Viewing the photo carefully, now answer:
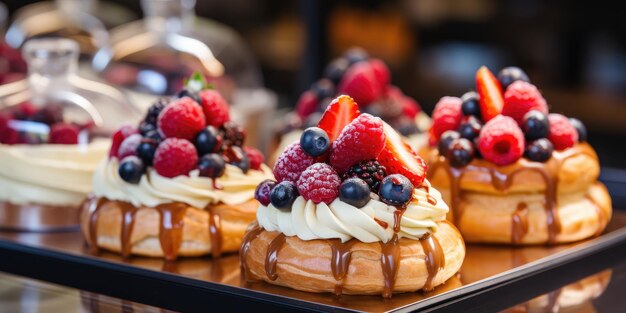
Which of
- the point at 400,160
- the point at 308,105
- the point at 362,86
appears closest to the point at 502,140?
the point at 400,160

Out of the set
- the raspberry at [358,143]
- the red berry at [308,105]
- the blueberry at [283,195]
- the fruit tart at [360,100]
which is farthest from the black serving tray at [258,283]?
the red berry at [308,105]

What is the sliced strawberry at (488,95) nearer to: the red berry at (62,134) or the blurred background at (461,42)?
the red berry at (62,134)

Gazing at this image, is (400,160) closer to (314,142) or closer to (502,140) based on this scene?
(314,142)

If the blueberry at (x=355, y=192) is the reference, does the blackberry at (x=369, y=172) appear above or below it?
above

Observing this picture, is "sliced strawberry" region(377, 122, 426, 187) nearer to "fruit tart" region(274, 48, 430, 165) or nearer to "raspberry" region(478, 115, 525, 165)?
"raspberry" region(478, 115, 525, 165)

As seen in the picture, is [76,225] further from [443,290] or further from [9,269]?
[443,290]

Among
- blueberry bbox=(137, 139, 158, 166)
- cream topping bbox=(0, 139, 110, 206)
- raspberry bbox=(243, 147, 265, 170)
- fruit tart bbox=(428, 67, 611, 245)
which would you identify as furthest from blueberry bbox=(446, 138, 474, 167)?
cream topping bbox=(0, 139, 110, 206)
